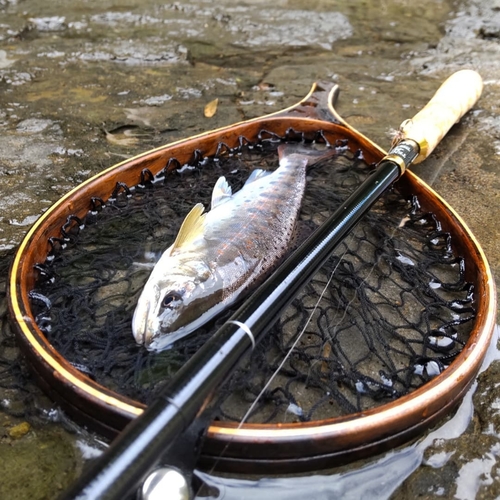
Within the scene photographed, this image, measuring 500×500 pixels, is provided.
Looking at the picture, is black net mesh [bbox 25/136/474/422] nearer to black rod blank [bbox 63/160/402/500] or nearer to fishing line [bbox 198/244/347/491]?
fishing line [bbox 198/244/347/491]

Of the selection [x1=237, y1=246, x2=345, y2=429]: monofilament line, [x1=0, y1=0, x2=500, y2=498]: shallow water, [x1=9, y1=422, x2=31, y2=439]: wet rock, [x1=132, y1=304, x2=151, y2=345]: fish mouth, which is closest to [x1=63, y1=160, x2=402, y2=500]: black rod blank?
[x1=237, y1=246, x2=345, y2=429]: monofilament line

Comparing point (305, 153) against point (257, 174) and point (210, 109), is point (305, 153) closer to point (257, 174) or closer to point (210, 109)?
point (257, 174)

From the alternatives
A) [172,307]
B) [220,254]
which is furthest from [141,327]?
[220,254]

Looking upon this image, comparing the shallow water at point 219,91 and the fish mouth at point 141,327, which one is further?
the fish mouth at point 141,327

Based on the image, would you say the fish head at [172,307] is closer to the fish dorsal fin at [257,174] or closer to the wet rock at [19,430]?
the wet rock at [19,430]

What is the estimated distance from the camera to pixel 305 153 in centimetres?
339

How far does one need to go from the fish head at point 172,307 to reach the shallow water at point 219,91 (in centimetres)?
46

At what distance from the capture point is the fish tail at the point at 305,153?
3289 millimetres

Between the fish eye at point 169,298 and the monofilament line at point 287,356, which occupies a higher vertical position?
the fish eye at point 169,298

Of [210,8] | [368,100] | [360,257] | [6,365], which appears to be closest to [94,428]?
[6,365]

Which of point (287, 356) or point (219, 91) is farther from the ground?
point (219, 91)

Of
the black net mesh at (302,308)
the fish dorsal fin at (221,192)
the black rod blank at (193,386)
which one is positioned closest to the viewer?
the black rod blank at (193,386)

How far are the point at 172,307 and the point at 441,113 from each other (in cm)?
246

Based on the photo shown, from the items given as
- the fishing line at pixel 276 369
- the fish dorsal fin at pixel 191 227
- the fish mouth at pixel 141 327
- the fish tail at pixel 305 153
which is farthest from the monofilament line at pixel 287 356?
the fish tail at pixel 305 153
